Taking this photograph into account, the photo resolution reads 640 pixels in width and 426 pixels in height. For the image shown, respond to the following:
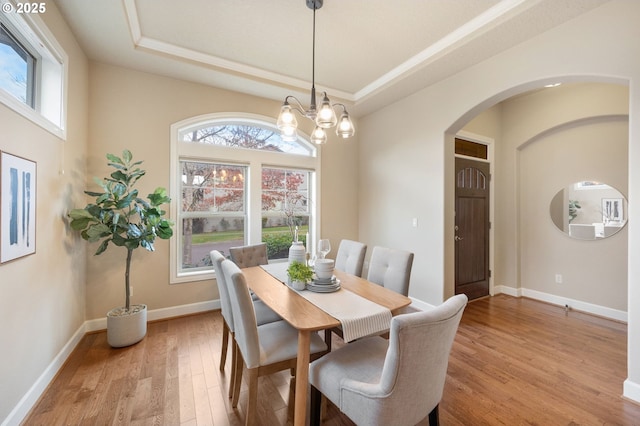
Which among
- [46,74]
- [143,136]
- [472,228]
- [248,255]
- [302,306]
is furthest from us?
[472,228]

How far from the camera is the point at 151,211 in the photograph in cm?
276

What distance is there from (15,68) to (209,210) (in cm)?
212

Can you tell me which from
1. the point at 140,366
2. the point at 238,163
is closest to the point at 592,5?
the point at 238,163

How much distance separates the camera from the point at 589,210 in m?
3.56

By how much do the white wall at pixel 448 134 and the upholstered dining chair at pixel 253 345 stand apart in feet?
7.42

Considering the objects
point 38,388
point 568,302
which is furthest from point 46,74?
point 568,302

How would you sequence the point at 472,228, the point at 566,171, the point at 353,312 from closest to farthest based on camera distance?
the point at 353,312
the point at 566,171
the point at 472,228

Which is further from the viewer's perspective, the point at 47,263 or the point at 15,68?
the point at 47,263

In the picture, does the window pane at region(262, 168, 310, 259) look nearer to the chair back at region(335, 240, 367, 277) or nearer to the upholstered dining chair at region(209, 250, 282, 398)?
the chair back at region(335, 240, 367, 277)

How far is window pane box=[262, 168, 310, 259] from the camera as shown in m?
4.02

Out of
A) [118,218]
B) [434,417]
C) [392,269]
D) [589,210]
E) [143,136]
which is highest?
[143,136]

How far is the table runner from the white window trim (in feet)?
7.44

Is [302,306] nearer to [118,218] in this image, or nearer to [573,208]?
[118,218]

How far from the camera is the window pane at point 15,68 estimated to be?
1742 millimetres
